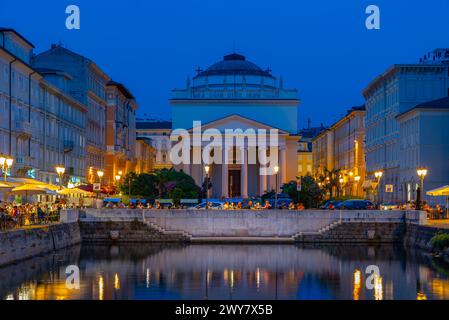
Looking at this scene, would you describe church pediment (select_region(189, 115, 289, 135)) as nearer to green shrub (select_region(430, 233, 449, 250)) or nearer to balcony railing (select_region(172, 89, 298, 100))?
balcony railing (select_region(172, 89, 298, 100))

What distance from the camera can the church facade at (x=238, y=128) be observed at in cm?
13162

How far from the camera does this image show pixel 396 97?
102 m

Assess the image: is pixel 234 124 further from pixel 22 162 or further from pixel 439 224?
pixel 439 224

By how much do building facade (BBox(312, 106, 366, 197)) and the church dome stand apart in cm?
1539

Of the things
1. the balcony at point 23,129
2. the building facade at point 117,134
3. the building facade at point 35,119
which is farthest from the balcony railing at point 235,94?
the balcony at point 23,129

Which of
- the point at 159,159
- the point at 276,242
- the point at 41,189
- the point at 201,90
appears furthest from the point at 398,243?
the point at 159,159

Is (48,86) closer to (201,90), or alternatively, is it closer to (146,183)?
(146,183)

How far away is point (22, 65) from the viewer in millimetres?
75562

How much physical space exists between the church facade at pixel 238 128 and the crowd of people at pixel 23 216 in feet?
186

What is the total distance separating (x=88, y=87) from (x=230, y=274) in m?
61.0

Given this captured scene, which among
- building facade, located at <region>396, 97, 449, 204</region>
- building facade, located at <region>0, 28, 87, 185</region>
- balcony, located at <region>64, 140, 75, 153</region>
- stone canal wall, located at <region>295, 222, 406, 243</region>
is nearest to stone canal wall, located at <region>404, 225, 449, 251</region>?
stone canal wall, located at <region>295, 222, 406, 243</region>

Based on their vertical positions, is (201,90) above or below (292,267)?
above

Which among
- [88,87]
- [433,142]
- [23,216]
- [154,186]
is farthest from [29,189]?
[88,87]
